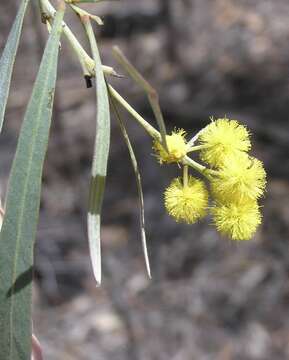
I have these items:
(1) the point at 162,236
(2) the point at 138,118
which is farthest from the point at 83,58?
(1) the point at 162,236

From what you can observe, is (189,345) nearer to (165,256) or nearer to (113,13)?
(165,256)

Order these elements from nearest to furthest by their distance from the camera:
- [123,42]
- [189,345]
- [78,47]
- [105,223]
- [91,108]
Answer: [78,47]
[189,345]
[105,223]
[91,108]
[123,42]

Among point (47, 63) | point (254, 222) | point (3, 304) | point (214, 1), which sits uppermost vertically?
point (214, 1)

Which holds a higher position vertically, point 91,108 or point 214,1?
point 214,1

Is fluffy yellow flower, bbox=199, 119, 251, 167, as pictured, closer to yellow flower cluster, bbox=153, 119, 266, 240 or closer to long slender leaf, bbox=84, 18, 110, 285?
yellow flower cluster, bbox=153, 119, 266, 240

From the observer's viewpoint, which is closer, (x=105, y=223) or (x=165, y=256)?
(x=165, y=256)

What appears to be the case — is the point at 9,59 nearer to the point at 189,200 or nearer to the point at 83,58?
the point at 83,58

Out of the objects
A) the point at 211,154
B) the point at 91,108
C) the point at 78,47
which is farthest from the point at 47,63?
the point at 91,108
